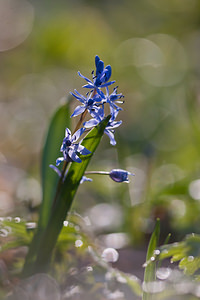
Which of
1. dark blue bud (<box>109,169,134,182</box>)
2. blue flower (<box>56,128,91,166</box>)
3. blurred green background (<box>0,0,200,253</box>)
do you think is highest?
blue flower (<box>56,128,91,166</box>)

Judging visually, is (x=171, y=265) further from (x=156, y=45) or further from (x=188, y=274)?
(x=156, y=45)

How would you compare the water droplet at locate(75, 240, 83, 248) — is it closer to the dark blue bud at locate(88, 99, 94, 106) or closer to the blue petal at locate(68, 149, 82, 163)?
the blue petal at locate(68, 149, 82, 163)

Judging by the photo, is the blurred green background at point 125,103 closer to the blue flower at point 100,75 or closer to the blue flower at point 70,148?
the blue flower at point 70,148

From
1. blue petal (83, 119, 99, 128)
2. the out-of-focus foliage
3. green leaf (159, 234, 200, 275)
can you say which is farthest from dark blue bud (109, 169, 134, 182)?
the out-of-focus foliage

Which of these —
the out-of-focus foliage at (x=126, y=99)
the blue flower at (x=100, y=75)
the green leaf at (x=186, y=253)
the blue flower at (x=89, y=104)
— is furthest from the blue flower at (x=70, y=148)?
the out-of-focus foliage at (x=126, y=99)

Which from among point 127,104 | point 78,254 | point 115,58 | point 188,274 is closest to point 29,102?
point 127,104

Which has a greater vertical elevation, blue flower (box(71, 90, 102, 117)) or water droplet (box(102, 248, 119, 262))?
blue flower (box(71, 90, 102, 117))
